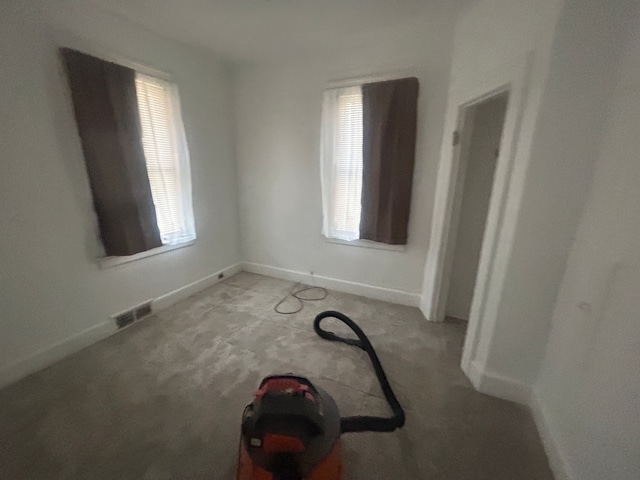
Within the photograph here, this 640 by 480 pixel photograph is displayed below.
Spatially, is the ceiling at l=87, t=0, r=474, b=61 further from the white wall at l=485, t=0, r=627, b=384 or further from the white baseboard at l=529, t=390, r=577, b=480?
the white baseboard at l=529, t=390, r=577, b=480

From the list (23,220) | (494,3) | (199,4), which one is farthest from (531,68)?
(23,220)

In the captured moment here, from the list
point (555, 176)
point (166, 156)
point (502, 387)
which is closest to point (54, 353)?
point (166, 156)

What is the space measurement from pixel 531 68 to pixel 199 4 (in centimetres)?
214

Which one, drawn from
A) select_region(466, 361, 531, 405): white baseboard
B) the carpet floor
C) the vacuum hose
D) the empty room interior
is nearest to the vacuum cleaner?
the empty room interior

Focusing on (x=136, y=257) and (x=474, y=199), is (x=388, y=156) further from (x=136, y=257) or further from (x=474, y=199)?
(x=136, y=257)

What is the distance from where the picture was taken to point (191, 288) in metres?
2.97

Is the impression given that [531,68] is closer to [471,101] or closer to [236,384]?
[471,101]

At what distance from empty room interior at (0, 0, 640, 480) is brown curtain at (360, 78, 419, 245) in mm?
19

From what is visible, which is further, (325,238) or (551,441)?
(325,238)

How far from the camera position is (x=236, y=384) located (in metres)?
1.77

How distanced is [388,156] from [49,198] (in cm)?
264

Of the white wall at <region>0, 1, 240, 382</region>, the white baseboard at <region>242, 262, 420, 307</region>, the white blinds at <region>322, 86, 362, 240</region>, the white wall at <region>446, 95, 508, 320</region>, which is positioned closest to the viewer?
the white wall at <region>0, 1, 240, 382</region>

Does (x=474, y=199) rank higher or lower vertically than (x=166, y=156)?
lower

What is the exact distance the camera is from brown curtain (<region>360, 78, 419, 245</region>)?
2330 millimetres
